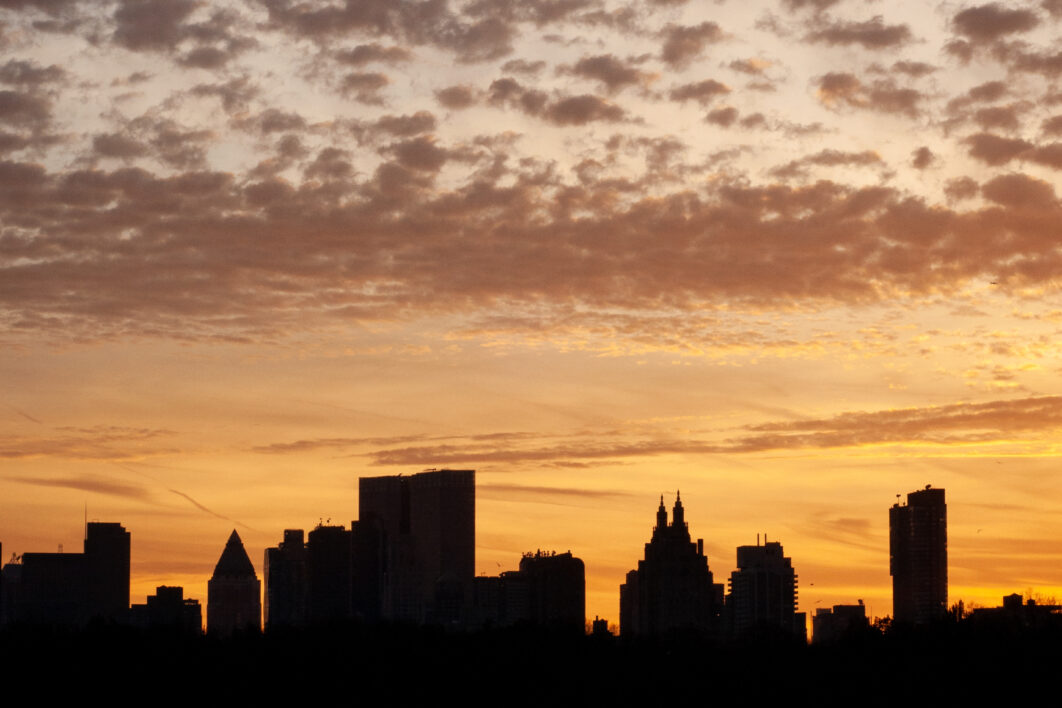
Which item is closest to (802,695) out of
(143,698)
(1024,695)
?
(1024,695)

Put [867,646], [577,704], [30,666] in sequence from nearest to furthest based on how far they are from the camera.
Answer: [30,666], [577,704], [867,646]

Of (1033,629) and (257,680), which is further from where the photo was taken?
(1033,629)

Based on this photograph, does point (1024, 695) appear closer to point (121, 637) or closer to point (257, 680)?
point (257, 680)

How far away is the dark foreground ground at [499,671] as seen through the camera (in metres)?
173

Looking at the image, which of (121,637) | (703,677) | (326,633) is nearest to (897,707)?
(703,677)

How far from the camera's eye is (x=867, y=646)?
194 m

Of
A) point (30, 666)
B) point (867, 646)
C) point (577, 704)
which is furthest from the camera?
point (867, 646)

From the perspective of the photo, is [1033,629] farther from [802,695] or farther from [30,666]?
[30,666]

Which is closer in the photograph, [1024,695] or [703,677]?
[1024,695]

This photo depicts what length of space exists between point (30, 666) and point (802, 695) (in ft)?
269

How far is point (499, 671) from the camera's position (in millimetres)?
190125

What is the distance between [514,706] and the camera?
599ft

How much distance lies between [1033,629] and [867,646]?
68.5 feet

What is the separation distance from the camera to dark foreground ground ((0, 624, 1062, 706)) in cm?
17300
